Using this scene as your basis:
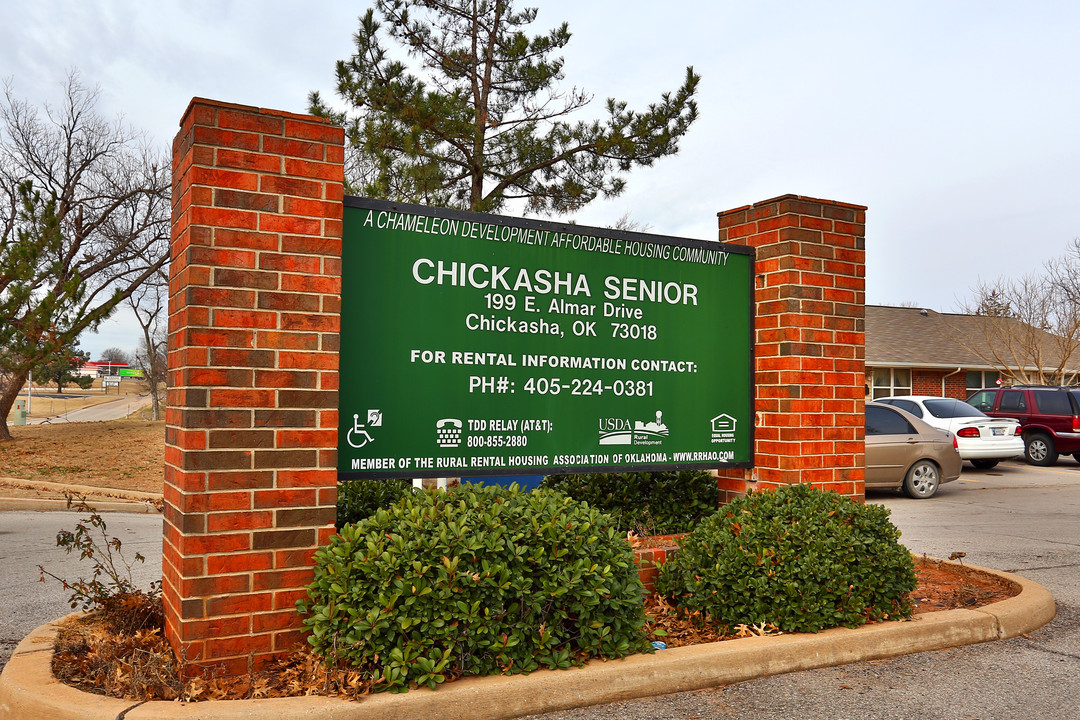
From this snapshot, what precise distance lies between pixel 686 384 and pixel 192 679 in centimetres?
334

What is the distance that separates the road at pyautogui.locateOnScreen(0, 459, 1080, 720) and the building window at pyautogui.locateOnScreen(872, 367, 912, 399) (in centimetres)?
1995

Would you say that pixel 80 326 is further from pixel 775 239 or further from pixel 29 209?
pixel 775 239

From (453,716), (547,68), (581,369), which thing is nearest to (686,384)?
(581,369)

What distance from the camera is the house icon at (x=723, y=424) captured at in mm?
5548

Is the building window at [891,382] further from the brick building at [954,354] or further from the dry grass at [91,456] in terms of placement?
the dry grass at [91,456]

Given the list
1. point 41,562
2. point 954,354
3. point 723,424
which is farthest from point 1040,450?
point 41,562

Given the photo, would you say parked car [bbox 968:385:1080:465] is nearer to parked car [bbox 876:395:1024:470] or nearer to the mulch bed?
parked car [bbox 876:395:1024:470]

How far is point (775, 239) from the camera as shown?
18.7 feet

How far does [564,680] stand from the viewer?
363cm

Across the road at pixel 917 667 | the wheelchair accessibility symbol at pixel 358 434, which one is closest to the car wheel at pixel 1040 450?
the road at pixel 917 667

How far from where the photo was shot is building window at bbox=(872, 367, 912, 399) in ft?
96.0

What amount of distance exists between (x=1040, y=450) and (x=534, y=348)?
1912 centimetres

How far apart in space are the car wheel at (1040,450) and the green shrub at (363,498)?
19036 millimetres

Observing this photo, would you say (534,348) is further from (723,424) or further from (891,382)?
(891,382)
